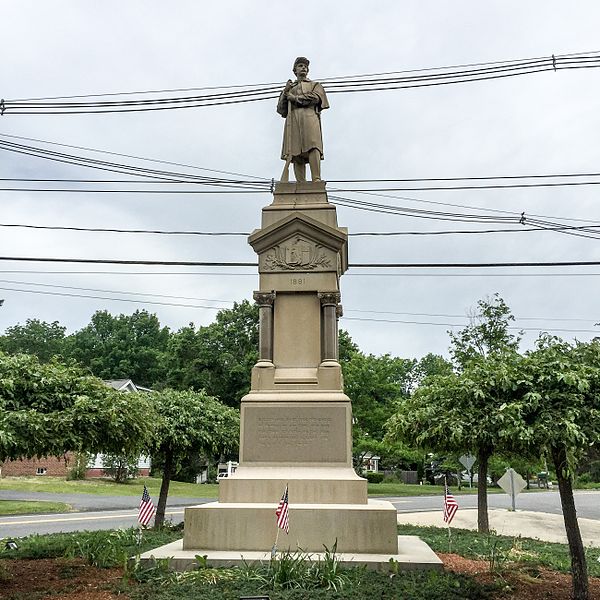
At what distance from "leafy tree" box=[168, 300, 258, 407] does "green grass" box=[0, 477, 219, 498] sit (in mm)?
11002

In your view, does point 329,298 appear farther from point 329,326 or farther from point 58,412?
point 58,412

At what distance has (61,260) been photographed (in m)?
13.6

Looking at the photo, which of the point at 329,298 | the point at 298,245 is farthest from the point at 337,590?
the point at 298,245

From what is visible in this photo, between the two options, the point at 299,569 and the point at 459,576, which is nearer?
the point at 299,569

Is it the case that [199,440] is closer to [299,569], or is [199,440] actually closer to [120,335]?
[299,569]

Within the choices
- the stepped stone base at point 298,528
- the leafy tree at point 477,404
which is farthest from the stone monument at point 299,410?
the leafy tree at point 477,404

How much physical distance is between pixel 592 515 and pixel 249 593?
2672 centimetres

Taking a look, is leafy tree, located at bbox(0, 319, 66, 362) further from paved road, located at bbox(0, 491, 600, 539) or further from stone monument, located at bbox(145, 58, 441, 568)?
stone monument, located at bbox(145, 58, 441, 568)

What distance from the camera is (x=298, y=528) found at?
10125mm

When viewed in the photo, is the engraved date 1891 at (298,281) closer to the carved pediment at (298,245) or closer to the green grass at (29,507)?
the carved pediment at (298,245)

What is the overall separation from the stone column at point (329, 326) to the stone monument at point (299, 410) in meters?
0.02

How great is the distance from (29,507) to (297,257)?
20.6 meters

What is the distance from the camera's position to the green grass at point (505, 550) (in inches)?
448

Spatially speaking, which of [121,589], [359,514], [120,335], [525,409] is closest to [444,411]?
[525,409]
